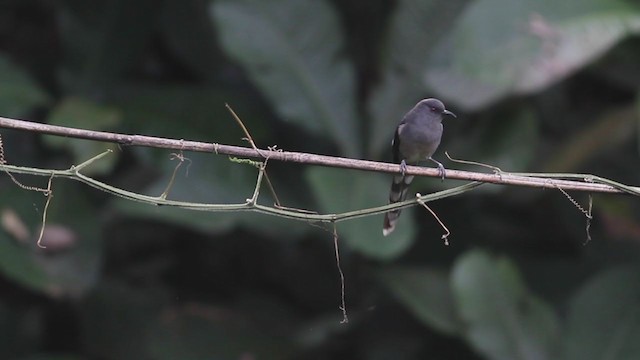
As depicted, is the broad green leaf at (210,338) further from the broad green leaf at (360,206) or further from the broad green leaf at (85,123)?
the broad green leaf at (85,123)

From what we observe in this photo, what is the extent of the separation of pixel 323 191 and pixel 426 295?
2.76ft

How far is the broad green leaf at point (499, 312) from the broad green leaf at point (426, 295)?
0.16m

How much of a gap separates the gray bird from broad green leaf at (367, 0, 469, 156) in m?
1.55

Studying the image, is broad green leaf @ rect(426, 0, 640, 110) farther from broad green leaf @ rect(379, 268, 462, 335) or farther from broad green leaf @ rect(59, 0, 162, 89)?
broad green leaf @ rect(59, 0, 162, 89)

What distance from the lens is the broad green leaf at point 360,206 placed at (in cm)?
535

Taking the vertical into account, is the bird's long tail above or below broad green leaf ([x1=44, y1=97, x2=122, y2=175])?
below

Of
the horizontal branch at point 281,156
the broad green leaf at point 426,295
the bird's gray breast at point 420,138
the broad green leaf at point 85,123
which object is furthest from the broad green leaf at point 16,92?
the horizontal branch at point 281,156

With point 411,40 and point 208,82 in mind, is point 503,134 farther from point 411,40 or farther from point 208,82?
point 208,82

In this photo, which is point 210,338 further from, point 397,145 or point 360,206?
→ point 397,145

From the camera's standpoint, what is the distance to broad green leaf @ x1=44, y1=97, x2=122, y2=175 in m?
5.36

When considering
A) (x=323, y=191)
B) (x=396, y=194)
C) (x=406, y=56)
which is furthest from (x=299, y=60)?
(x=396, y=194)

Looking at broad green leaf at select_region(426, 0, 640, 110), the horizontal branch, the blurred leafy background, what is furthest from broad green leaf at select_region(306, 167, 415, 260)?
the horizontal branch

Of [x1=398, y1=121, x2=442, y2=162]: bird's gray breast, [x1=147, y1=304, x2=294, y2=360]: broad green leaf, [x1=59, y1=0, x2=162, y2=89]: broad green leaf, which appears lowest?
[x1=147, y1=304, x2=294, y2=360]: broad green leaf

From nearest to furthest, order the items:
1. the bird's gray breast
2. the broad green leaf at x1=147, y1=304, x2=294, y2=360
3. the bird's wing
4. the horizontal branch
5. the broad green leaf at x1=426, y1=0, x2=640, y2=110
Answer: the horizontal branch < the bird's gray breast < the bird's wing < the broad green leaf at x1=426, y1=0, x2=640, y2=110 < the broad green leaf at x1=147, y1=304, x2=294, y2=360
